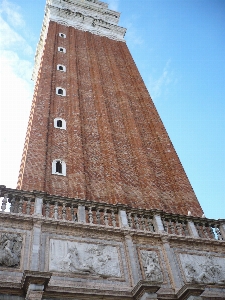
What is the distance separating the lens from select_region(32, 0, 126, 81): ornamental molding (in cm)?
2739

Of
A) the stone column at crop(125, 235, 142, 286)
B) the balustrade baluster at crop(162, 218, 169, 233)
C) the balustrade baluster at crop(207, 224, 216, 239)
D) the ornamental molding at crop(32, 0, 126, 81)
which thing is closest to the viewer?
the stone column at crop(125, 235, 142, 286)

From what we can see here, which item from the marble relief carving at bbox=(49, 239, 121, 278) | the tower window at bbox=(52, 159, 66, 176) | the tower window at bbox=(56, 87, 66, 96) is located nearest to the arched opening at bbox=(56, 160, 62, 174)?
the tower window at bbox=(52, 159, 66, 176)

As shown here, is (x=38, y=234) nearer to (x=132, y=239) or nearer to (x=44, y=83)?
(x=132, y=239)

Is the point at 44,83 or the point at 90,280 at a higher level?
the point at 44,83

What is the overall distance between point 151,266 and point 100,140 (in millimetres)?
7886

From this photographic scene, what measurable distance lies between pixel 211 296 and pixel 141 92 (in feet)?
45.7

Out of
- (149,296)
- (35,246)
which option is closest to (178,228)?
(149,296)

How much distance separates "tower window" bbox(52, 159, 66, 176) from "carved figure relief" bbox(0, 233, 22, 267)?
16.7ft

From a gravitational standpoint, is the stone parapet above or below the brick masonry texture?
below

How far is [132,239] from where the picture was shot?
9.59 metres

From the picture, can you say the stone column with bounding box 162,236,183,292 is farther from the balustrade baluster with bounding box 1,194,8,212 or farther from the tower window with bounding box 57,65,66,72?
the tower window with bounding box 57,65,66,72

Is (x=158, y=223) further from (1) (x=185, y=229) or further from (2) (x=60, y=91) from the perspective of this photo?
(2) (x=60, y=91)

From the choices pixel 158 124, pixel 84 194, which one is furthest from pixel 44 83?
pixel 84 194

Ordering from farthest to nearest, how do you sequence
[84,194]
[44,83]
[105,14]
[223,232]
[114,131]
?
[105,14], [44,83], [114,131], [84,194], [223,232]
